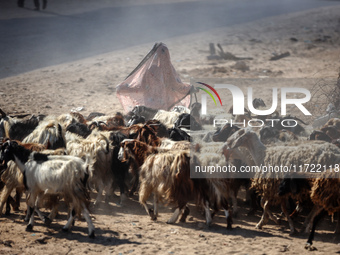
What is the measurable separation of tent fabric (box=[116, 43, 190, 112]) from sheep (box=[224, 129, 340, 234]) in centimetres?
453

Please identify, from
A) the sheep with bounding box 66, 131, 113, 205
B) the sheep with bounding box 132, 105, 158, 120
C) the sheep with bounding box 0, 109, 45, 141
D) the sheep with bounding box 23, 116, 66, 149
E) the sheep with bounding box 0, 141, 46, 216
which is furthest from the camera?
the sheep with bounding box 132, 105, 158, 120

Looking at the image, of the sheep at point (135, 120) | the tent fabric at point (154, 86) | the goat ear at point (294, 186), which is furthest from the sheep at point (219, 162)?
the tent fabric at point (154, 86)

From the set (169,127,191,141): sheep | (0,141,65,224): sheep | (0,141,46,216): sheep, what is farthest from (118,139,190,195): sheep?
(0,141,46,216): sheep

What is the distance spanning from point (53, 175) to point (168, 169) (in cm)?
167

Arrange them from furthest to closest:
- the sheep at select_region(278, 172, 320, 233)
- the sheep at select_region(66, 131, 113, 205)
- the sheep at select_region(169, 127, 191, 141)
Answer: the sheep at select_region(169, 127, 191, 141), the sheep at select_region(66, 131, 113, 205), the sheep at select_region(278, 172, 320, 233)

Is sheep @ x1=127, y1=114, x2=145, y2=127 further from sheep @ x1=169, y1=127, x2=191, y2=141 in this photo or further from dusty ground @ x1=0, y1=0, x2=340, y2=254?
dusty ground @ x1=0, y1=0, x2=340, y2=254

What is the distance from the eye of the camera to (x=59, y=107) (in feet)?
43.4

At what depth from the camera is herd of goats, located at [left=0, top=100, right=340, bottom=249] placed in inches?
263

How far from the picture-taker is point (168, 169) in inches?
281

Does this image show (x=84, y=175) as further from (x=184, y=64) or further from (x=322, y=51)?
(x=322, y=51)

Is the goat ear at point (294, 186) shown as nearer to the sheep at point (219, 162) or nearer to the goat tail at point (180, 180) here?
the sheep at point (219, 162)

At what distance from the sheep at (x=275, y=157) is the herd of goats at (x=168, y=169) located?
0.05 ft

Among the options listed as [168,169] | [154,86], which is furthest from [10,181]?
[154,86]

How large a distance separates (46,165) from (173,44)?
13.9m
